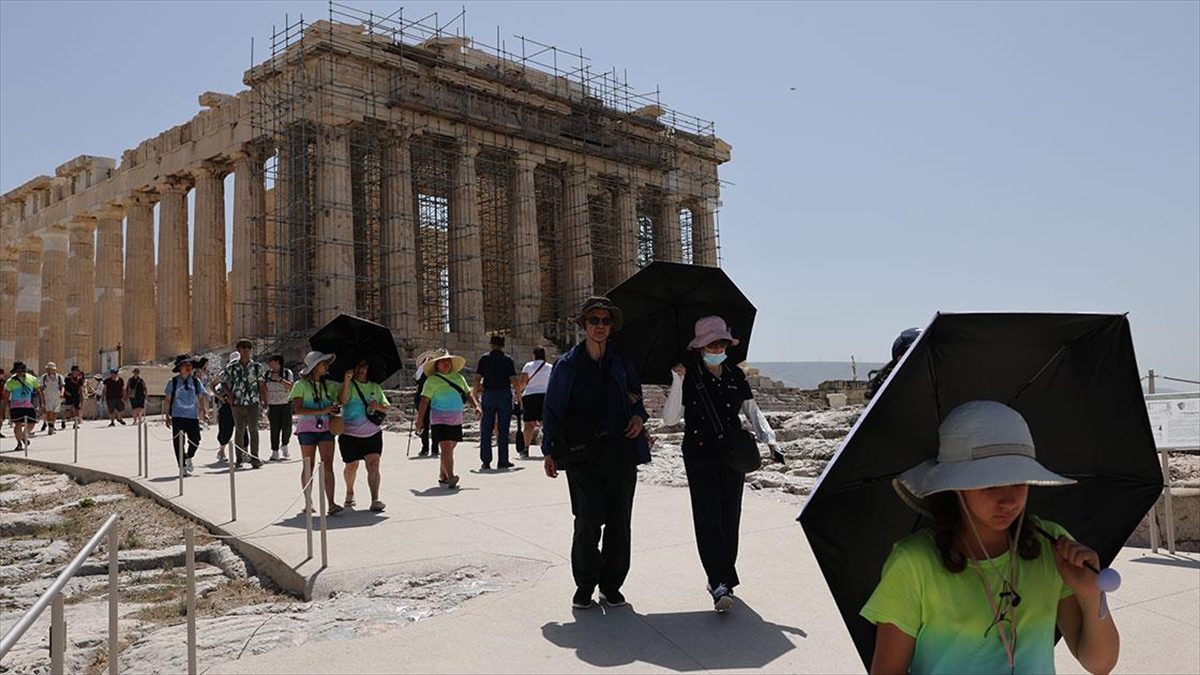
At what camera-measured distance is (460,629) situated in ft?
17.4

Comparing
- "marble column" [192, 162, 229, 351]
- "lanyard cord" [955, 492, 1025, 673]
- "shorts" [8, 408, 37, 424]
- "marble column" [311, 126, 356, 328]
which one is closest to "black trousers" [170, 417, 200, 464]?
"shorts" [8, 408, 37, 424]

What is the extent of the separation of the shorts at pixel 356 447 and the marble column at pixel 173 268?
29.6m

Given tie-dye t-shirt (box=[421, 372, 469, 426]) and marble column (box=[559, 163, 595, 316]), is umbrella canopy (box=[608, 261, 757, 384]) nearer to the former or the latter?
tie-dye t-shirt (box=[421, 372, 469, 426])

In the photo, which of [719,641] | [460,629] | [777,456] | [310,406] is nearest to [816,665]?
[719,641]

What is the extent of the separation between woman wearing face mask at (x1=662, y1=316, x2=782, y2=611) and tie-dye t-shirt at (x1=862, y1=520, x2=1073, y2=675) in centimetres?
331

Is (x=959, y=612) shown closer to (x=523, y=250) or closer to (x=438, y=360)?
(x=438, y=360)

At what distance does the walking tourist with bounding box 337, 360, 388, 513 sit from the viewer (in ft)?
30.6

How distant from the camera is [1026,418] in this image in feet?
8.68

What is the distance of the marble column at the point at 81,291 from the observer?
41.7 metres

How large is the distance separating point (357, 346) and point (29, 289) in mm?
43036

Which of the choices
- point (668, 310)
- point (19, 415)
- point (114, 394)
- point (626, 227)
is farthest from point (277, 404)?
point (626, 227)

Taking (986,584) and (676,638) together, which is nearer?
(986,584)

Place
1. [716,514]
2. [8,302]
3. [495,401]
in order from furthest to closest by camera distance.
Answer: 1. [8,302]
2. [495,401]
3. [716,514]

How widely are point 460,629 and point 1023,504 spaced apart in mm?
3729
